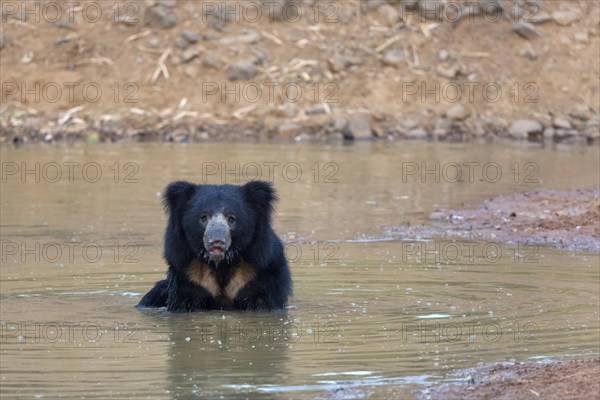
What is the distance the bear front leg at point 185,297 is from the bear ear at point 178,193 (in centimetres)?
63

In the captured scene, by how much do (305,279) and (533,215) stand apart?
468cm

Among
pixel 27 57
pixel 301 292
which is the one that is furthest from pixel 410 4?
pixel 301 292

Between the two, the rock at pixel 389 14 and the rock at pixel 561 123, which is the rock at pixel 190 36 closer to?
the rock at pixel 389 14

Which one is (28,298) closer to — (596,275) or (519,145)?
(596,275)

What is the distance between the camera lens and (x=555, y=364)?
7.11 metres

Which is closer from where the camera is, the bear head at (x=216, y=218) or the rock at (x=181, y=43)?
the bear head at (x=216, y=218)

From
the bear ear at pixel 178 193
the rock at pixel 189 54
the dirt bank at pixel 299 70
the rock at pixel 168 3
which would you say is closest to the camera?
the bear ear at pixel 178 193

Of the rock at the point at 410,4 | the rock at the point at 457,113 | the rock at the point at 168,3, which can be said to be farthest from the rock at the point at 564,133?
the rock at the point at 168,3

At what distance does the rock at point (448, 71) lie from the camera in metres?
27.0

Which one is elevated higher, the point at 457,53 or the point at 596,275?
the point at 457,53

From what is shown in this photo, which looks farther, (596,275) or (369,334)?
(596,275)

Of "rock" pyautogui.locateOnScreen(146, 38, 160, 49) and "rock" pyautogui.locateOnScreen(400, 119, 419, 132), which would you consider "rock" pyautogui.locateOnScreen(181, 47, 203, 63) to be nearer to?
"rock" pyautogui.locateOnScreen(146, 38, 160, 49)

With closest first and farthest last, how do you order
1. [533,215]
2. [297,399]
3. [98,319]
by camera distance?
[297,399], [98,319], [533,215]

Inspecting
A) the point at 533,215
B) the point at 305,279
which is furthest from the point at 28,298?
the point at 533,215
